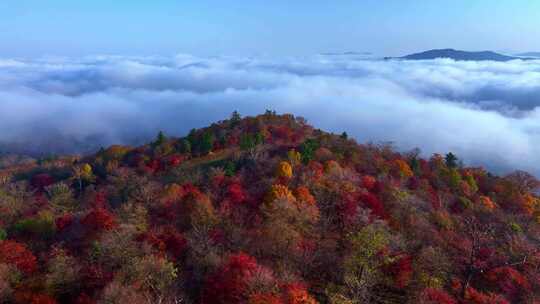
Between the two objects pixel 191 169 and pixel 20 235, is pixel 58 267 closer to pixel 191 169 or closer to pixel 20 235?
pixel 20 235

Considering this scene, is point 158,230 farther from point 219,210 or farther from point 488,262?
point 488,262

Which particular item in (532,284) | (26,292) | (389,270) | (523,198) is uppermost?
(26,292)

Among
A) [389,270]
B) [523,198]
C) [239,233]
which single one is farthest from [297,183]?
[523,198]

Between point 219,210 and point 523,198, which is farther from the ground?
point 219,210

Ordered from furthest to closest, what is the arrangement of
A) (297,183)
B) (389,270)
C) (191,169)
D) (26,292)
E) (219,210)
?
1. (191,169)
2. (297,183)
3. (219,210)
4. (389,270)
5. (26,292)

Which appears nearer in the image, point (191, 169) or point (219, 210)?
point (219, 210)

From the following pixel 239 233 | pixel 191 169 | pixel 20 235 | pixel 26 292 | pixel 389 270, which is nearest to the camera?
pixel 26 292
